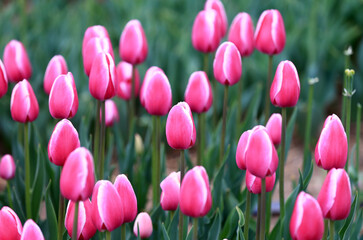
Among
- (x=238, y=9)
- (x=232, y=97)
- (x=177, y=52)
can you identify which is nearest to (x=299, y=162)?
(x=232, y=97)

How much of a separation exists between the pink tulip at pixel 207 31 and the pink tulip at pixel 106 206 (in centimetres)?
91

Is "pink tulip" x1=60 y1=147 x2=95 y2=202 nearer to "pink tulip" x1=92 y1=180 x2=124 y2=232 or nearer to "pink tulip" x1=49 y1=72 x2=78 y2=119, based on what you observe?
"pink tulip" x1=92 y1=180 x2=124 y2=232

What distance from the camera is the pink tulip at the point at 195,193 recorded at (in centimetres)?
126

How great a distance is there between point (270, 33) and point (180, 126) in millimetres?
598

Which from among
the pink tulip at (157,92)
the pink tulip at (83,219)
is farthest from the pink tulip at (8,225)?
the pink tulip at (157,92)

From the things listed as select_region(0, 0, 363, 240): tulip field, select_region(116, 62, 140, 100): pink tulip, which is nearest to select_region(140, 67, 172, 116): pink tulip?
select_region(0, 0, 363, 240): tulip field

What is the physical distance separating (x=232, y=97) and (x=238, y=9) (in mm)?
941

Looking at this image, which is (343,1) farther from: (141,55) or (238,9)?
(141,55)

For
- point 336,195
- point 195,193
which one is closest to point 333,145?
point 336,195

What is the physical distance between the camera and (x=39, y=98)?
310 centimetres

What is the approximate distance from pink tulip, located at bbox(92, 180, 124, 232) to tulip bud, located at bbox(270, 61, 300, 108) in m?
0.48

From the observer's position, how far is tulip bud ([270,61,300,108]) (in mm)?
1519


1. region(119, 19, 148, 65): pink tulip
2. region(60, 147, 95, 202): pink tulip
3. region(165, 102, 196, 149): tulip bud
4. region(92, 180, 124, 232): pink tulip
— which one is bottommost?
region(92, 180, 124, 232): pink tulip

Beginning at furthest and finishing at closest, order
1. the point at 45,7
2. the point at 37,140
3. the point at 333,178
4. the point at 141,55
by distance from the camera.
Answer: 1. the point at 45,7
2. the point at 37,140
3. the point at 141,55
4. the point at 333,178
